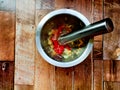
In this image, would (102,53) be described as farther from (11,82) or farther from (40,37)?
(11,82)

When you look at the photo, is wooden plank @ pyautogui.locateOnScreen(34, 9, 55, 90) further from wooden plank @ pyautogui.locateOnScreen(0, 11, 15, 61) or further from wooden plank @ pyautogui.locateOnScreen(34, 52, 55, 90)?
wooden plank @ pyautogui.locateOnScreen(0, 11, 15, 61)

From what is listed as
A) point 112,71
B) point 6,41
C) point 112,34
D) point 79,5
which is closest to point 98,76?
point 112,71

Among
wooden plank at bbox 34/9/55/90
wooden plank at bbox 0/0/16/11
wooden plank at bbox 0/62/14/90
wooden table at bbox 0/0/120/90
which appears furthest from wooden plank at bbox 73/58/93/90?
wooden plank at bbox 0/0/16/11

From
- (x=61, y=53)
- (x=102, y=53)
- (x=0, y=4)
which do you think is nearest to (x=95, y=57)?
(x=102, y=53)

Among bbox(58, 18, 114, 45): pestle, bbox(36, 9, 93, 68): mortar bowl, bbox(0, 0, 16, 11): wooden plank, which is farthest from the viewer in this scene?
bbox(0, 0, 16, 11): wooden plank

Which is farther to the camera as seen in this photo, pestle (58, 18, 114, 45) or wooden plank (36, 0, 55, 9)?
wooden plank (36, 0, 55, 9)

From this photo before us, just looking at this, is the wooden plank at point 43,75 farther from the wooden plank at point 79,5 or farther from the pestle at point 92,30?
the wooden plank at point 79,5

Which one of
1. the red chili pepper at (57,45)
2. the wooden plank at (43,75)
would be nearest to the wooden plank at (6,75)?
the wooden plank at (43,75)
